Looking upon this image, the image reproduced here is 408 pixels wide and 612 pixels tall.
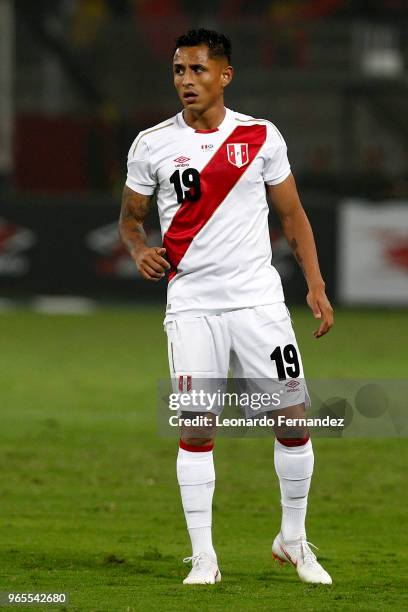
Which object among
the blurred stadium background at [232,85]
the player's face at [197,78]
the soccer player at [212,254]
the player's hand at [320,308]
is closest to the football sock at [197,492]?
the soccer player at [212,254]

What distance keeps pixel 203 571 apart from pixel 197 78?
2.05m

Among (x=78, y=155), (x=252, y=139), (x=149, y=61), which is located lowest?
(x=78, y=155)

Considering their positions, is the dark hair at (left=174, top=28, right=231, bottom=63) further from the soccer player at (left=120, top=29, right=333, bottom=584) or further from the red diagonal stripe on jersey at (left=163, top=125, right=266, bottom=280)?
the red diagonal stripe on jersey at (left=163, top=125, right=266, bottom=280)

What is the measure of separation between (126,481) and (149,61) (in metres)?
18.5

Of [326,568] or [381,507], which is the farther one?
[381,507]

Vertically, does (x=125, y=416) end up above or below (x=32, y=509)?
below

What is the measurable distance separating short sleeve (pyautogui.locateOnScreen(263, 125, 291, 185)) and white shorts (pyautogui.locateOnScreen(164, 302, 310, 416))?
0.55 meters

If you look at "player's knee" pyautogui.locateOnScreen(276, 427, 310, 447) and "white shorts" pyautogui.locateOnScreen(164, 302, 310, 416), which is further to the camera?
"player's knee" pyautogui.locateOnScreen(276, 427, 310, 447)

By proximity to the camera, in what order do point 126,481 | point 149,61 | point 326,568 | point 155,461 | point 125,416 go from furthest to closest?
point 149,61
point 125,416
point 155,461
point 126,481
point 326,568

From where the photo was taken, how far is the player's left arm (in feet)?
20.0

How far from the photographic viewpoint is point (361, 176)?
24484 mm

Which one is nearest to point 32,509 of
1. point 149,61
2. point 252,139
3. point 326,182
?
point 252,139

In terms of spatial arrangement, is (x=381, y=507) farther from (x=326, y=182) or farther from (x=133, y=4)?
(x=133, y=4)

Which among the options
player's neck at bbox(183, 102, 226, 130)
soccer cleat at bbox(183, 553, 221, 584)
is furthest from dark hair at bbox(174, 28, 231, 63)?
soccer cleat at bbox(183, 553, 221, 584)
